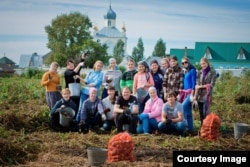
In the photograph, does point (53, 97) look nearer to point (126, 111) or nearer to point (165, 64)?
point (126, 111)

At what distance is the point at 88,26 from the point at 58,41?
315 cm

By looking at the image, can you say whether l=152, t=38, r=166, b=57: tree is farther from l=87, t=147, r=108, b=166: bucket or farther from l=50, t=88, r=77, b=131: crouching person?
l=87, t=147, r=108, b=166: bucket

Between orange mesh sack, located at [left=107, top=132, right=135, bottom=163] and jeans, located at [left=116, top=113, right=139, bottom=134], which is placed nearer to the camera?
orange mesh sack, located at [left=107, top=132, right=135, bottom=163]

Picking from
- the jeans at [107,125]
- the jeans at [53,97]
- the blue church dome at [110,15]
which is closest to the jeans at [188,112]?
the jeans at [107,125]

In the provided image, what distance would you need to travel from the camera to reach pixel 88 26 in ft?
146

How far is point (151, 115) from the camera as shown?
8.45m

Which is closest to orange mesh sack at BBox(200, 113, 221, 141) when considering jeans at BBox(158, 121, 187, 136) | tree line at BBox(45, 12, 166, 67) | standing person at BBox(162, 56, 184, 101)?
jeans at BBox(158, 121, 187, 136)

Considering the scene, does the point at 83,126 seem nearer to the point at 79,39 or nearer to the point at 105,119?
the point at 105,119

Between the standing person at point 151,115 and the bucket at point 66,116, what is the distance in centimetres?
126

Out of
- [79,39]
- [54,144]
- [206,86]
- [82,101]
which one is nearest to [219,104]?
[206,86]

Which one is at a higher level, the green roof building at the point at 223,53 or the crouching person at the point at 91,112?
the green roof building at the point at 223,53

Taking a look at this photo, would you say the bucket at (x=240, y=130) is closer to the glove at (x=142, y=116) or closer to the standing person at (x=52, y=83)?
the glove at (x=142, y=116)

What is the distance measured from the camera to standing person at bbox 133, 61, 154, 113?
8883mm

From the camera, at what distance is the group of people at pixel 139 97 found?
8.41 meters
